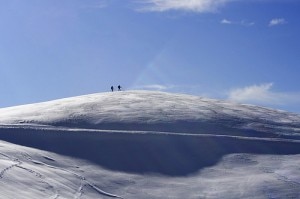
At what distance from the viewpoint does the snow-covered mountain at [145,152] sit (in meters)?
11.8

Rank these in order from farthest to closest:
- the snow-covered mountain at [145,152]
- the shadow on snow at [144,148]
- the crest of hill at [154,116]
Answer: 1. the crest of hill at [154,116]
2. the shadow on snow at [144,148]
3. the snow-covered mountain at [145,152]

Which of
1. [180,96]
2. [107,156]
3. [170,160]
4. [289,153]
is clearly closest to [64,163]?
[107,156]

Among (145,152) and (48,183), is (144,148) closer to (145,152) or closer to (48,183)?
(145,152)

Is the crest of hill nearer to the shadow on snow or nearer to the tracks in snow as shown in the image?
the shadow on snow

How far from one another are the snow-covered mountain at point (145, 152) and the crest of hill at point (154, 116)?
0.03m

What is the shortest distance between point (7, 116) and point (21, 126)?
181 centimetres

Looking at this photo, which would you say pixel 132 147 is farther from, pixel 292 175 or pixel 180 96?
pixel 180 96

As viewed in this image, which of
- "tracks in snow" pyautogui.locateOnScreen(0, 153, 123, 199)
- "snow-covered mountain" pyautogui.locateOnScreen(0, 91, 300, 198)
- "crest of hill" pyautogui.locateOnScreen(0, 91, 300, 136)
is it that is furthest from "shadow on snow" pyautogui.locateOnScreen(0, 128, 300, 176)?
"tracks in snow" pyautogui.locateOnScreen(0, 153, 123, 199)

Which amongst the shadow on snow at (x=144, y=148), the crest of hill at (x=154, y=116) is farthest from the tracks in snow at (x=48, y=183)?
the crest of hill at (x=154, y=116)

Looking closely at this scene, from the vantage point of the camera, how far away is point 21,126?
49.5 ft

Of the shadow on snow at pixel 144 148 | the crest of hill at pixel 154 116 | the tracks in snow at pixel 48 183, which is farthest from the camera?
the crest of hill at pixel 154 116

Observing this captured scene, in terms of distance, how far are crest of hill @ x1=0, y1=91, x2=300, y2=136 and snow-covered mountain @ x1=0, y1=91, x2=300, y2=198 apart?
0.09 ft

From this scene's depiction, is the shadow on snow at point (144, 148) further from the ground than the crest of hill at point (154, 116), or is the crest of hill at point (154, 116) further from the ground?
the crest of hill at point (154, 116)

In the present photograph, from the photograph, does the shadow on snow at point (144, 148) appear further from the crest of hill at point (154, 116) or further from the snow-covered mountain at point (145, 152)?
the crest of hill at point (154, 116)
